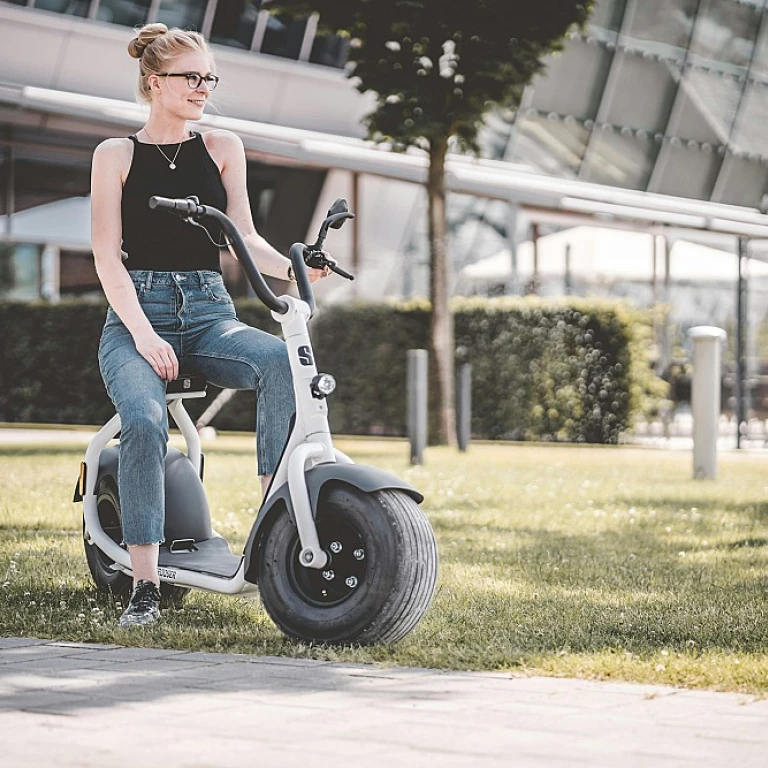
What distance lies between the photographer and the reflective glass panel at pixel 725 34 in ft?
90.3

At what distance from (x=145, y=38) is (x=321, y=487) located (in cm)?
163

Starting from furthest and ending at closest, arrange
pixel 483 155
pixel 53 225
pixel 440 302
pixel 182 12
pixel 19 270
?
pixel 483 155 < pixel 182 12 < pixel 53 225 < pixel 19 270 < pixel 440 302

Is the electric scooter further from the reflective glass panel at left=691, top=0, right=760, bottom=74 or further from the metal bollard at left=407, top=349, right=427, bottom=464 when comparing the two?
the reflective glass panel at left=691, top=0, right=760, bottom=74

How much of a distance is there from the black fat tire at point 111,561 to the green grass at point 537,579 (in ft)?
0.19

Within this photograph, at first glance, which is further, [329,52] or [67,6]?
[329,52]

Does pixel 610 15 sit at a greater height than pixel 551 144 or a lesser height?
greater

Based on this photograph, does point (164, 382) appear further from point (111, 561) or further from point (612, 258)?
point (612, 258)

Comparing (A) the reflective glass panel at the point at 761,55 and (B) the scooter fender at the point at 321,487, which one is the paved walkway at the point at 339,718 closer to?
(B) the scooter fender at the point at 321,487

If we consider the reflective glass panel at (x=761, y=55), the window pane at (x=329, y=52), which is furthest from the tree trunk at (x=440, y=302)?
the reflective glass panel at (x=761, y=55)

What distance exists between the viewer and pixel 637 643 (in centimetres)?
470

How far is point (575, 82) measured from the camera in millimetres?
26594

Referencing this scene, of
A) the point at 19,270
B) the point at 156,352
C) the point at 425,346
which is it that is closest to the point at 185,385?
the point at 156,352

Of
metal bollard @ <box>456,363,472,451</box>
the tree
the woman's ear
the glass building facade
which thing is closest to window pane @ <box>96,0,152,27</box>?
the glass building facade

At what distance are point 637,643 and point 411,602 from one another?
700 millimetres
